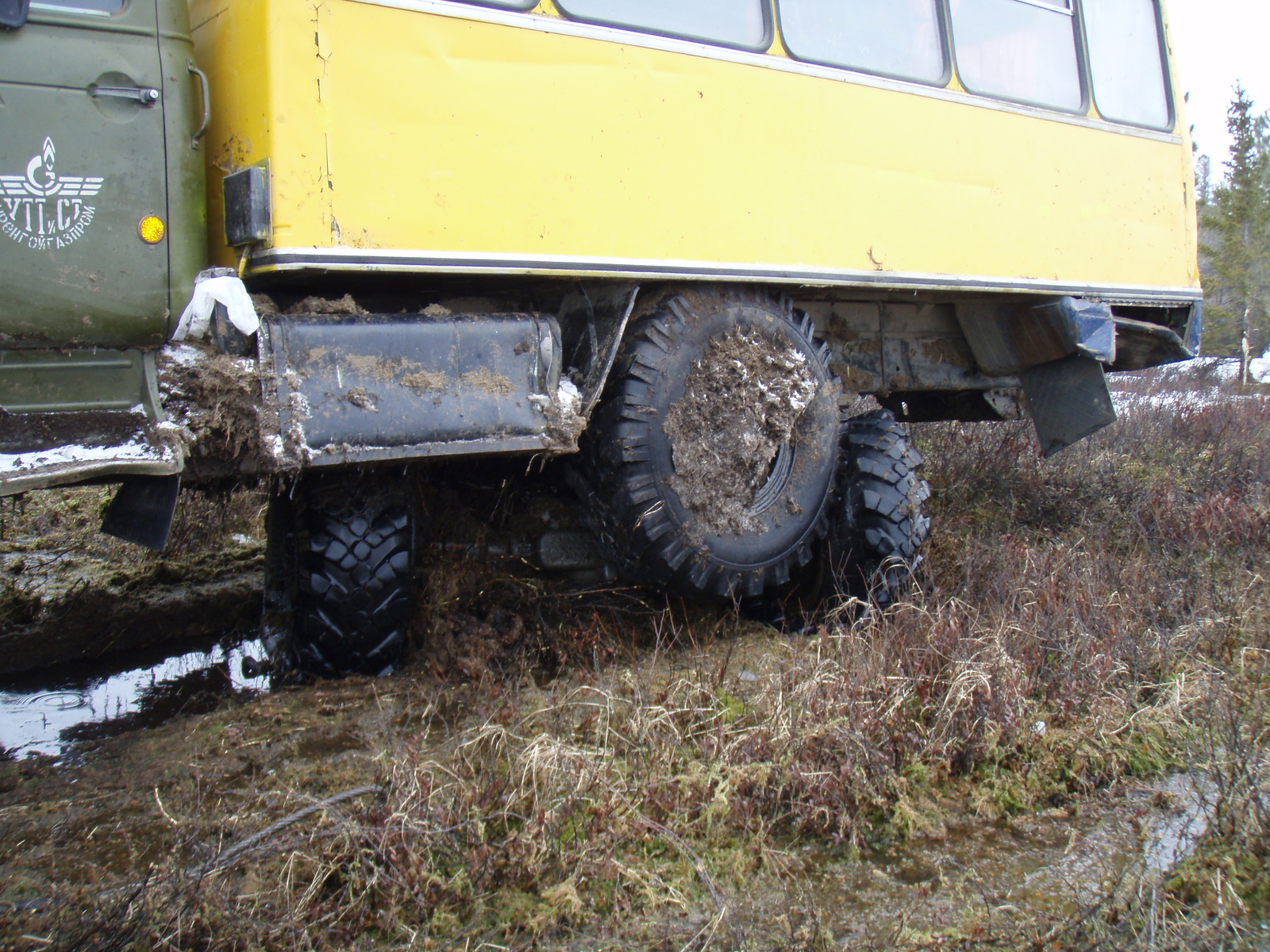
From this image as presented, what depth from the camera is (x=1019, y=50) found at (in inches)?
176

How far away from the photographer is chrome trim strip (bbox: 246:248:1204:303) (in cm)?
266

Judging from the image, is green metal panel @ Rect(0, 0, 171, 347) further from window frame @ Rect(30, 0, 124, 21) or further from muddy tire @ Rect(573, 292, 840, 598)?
muddy tire @ Rect(573, 292, 840, 598)

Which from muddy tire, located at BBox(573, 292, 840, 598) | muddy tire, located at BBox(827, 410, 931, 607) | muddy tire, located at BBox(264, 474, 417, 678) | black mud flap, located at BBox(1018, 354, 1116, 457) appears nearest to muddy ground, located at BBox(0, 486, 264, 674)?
muddy tire, located at BBox(264, 474, 417, 678)

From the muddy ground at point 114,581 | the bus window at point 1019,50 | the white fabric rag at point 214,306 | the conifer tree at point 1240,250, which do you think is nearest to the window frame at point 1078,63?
the bus window at point 1019,50

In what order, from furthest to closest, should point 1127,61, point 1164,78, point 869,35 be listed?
point 1164,78 < point 1127,61 < point 869,35

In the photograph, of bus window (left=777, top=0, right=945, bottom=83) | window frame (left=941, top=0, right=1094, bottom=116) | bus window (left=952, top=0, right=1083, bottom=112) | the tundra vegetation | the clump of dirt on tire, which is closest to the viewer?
the tundra vegetation

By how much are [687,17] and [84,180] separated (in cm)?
207

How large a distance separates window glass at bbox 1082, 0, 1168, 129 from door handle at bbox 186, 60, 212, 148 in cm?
419

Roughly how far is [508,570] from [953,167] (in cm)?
262

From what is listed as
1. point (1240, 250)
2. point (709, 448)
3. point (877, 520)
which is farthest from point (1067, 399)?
point (1240, 250)

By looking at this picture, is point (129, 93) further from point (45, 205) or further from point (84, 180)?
point (45, 205)

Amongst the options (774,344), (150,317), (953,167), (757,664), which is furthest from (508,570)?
(953,167)

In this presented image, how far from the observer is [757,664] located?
349cm

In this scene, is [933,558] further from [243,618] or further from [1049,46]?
[243,618]
